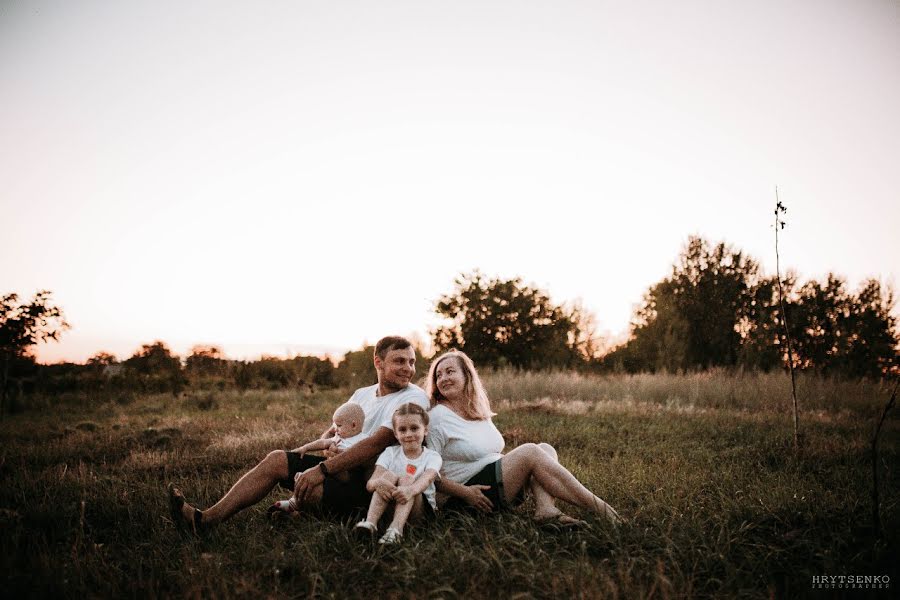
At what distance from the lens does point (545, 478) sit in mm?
3508

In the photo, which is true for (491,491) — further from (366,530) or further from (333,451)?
(333,451)

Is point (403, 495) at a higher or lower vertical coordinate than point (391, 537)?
higher

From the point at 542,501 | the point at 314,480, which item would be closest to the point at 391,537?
the point at 314,480

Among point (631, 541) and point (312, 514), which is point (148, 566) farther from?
point (631, 541)

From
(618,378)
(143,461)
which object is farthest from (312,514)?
(618,378)

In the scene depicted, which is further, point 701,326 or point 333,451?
point 701,326

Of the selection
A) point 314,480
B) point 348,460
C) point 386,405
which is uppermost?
point 386,405

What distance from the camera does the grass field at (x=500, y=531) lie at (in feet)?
8.78

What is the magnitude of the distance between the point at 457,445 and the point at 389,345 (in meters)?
0.97

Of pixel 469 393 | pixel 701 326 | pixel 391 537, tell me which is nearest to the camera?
pixel 391 537

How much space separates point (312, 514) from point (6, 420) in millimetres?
11654

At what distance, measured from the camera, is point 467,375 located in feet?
13.3

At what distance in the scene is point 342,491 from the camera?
3.62 m

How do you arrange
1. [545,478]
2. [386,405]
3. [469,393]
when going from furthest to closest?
[469,393]
[386,405]
[545,478]
